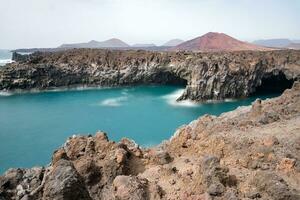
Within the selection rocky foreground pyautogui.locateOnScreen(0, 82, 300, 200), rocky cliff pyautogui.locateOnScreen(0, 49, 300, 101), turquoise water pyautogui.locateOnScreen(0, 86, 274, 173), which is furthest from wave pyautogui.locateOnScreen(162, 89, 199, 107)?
rocky foreground pyautogui.locateOnScreen(0, 82, 300, 200)

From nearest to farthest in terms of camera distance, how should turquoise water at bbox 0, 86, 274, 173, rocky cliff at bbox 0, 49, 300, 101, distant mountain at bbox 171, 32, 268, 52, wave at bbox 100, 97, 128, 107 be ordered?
1. turquoise water at bbox 0, 86, 274, 173
2. wave at bbox 100, 97, 128, 107
3. rocky cliff at bbox 0, 49, 300, 101
4. distant mountain at bbox 171, 32, 268, 52

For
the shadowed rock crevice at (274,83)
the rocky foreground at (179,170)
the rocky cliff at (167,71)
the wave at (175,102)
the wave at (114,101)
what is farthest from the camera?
the shadowed rock crevice at (274,83)

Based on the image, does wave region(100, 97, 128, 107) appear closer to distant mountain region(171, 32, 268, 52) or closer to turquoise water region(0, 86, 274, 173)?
turquoise water region(0, 86, 274, 173)

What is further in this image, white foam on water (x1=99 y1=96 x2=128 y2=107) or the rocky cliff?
the rocky cliff

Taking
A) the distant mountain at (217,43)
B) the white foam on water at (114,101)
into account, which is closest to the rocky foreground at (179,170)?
the white foam on water at (114,101)

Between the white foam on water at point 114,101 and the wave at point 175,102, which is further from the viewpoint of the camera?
the white foam on water at point 114,101

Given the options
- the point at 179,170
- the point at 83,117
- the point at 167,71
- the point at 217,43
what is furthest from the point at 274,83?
the point at 217,43

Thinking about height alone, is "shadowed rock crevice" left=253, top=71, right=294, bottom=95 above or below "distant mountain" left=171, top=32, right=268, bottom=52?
below

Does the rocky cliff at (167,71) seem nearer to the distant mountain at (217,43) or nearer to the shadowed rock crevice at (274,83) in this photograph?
the shadowed rock crevice at (274,83)
